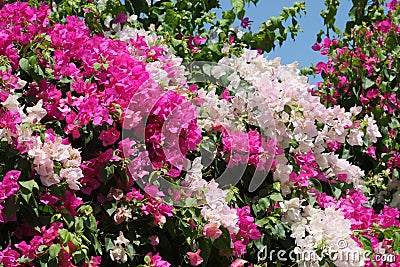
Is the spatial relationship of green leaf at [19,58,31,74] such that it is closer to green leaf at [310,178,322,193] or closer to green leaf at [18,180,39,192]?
green leaf at [18,180,39,192]

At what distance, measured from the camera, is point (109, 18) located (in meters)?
Result: 3.69

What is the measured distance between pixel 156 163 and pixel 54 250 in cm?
60

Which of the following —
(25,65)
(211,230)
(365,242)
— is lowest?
(211,230)

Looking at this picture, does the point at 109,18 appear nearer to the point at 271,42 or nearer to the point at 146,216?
the point at 271,42

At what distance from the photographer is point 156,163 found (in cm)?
266

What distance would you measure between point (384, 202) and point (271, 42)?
3.94ft

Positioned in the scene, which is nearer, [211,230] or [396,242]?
→ [211,230]

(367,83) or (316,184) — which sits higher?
(367,83)

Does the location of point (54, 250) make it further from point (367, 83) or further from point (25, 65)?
point (367, 83)

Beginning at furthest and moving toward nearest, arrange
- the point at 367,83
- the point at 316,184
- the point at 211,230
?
the point at 367,83
the point at 316,184
the point at 211,230

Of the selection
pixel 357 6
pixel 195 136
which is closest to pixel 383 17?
pixel 357 6

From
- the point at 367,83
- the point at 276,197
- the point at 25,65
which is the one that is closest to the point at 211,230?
the point at 276,197

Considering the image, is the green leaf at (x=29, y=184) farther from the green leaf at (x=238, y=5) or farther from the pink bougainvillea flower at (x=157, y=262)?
the green leaf at (x=238, y=5)

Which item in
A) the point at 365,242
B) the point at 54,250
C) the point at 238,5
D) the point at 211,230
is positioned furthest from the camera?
the point at 238,5
